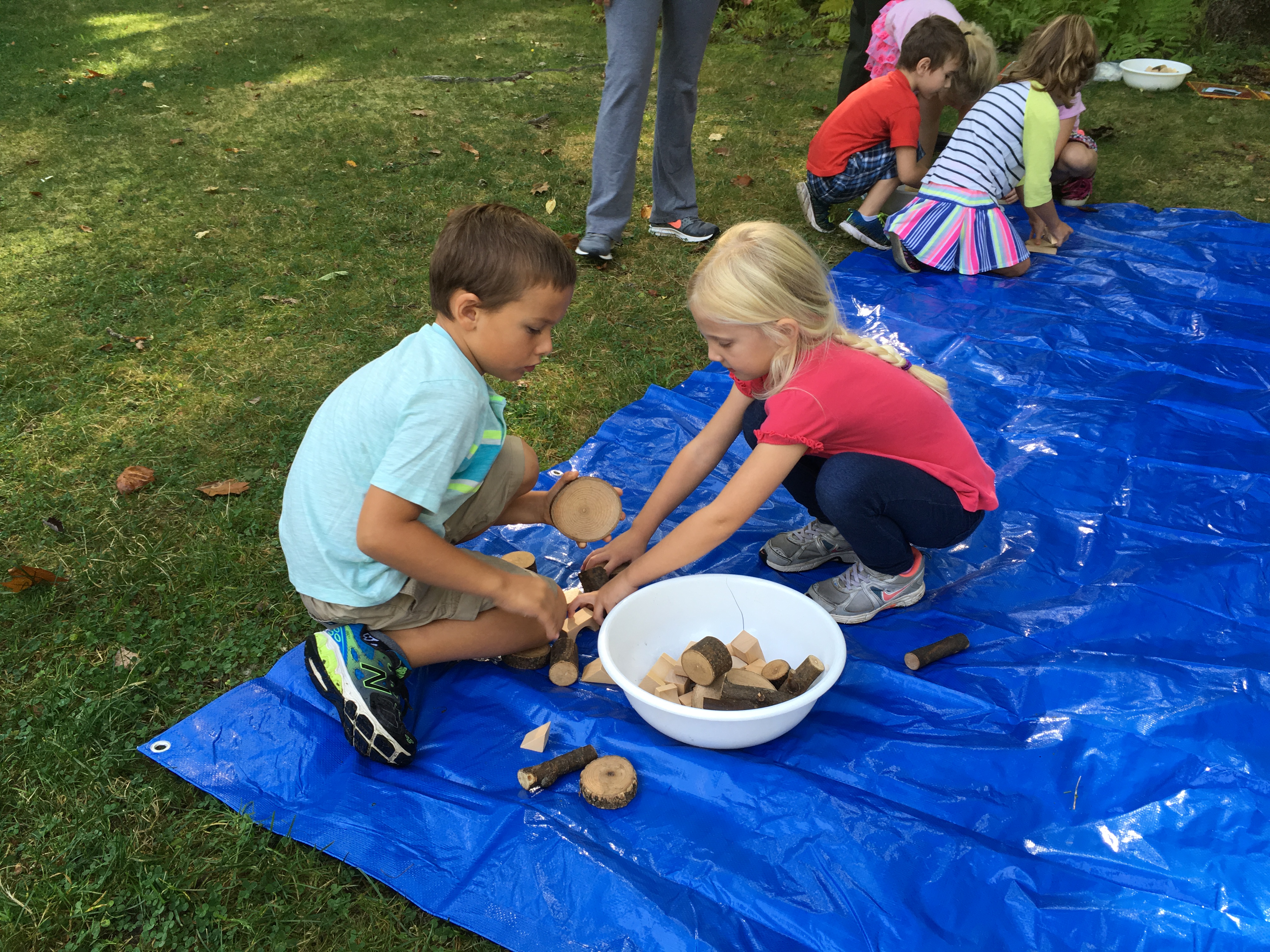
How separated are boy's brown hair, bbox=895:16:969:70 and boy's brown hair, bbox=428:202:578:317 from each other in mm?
3311

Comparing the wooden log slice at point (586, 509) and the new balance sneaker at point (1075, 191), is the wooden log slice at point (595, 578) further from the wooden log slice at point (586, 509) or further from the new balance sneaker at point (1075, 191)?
the new balance sneaker at point (1075, 191)

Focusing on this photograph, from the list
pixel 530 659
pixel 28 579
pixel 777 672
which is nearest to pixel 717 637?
pixel 777 672

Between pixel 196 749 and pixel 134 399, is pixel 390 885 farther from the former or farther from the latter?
pixel 134 399

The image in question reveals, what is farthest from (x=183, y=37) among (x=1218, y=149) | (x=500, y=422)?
(x=1218, y=149)

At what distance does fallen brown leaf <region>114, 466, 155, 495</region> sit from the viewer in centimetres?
259

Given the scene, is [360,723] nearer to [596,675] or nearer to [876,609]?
[596,675]

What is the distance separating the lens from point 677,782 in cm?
174

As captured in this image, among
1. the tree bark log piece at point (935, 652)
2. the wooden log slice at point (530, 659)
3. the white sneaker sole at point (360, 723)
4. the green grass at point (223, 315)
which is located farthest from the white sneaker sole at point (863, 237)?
the white sneaker sole at point (360, 723)

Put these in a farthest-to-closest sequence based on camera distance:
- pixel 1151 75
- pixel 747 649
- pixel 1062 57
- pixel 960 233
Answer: pixel 1151 75 < pixel 960 233 < pixel 1062 57 < pixel 747 649

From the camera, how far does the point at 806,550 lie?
2424 mm

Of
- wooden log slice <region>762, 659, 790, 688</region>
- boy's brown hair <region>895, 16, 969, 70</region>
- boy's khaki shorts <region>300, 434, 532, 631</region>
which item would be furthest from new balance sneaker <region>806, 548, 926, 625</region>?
boy's brown hair <region>895, 16, 969, 70</region>

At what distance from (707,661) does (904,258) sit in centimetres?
282

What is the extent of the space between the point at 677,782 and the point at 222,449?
1.94m

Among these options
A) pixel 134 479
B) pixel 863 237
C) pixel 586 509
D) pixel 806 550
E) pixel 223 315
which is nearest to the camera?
pixel 586 509
